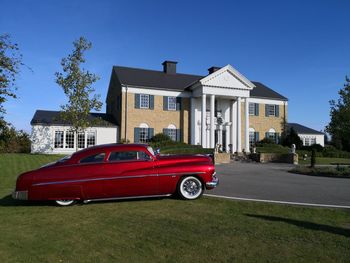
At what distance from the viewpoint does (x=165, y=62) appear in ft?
A: 135

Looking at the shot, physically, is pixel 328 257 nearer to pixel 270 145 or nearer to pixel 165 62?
pixel 270 145

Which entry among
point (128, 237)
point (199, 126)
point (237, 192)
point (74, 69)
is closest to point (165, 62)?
point (199, 126)

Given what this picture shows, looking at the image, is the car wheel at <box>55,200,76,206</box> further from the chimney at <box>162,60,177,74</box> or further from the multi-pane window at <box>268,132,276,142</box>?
the multi-pane window at <box>268,132,276,142</box>

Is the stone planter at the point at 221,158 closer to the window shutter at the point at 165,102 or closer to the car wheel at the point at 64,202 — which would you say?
the window shutter at the point at 165,102

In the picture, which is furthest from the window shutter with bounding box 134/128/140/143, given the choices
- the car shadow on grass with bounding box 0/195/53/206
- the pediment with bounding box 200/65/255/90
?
the car shadow on grass with bounding box 0/195/53/206

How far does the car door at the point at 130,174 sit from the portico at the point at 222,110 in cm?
2639

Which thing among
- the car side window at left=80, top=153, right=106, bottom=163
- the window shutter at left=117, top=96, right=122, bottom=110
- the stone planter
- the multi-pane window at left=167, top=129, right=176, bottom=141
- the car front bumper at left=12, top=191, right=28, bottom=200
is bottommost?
the car front bumper at left=12, top=191, right=28, bottom=200

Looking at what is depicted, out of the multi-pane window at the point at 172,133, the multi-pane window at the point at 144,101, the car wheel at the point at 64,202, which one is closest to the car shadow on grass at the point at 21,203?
the car wheel at the point at 64,202

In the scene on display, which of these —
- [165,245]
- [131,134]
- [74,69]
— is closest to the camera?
[165,245]

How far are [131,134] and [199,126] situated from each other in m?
7.24

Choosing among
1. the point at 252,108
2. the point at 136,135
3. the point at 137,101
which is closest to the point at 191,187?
the point at 136,135

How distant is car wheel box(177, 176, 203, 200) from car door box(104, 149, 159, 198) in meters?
0.70

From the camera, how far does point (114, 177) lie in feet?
28.6

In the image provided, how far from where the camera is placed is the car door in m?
8.72
